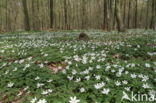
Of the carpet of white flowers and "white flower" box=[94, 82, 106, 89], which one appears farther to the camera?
"white flower" box=[94, 82, 106, 89]

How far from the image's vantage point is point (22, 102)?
10.2 ft

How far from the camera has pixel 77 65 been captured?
465 cm

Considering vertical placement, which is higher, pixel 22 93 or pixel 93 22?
pixel 93 22

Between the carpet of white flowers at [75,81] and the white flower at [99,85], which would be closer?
the carpet of white flowers at [75,81]

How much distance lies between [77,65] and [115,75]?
1166 millimetres

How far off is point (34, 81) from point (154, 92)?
2578 millimetres

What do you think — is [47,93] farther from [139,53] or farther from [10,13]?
[10,13]

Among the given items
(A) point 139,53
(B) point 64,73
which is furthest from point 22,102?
(A) point 139,53

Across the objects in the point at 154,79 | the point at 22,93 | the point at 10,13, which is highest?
the point at 10,13

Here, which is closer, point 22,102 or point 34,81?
point 22,102

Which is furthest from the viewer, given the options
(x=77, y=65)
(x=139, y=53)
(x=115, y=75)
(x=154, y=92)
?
(x=139, y=53)

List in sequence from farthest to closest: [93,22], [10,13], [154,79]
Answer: [93,22] → [10,13] → [154,79]

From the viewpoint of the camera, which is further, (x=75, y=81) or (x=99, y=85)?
(x=75, y=81)

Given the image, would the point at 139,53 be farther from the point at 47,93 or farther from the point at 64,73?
the point at 47,93
